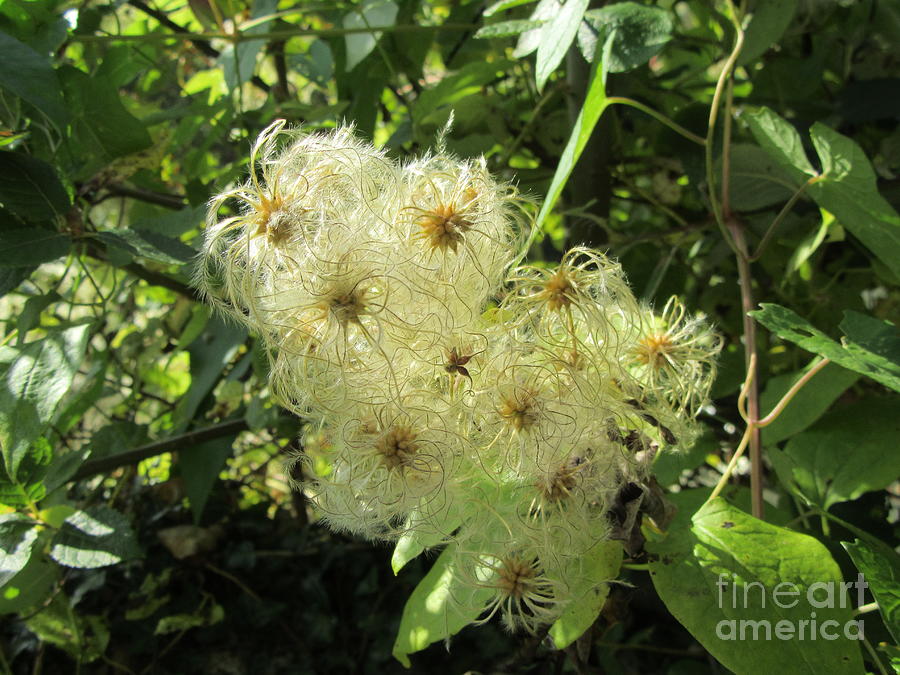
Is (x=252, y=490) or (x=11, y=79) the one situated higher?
(x=11, y=79)

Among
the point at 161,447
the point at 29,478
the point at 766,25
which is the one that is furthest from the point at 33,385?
the point at 766,25

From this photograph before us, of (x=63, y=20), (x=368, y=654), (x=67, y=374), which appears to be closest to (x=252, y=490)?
(x=368, y=654)

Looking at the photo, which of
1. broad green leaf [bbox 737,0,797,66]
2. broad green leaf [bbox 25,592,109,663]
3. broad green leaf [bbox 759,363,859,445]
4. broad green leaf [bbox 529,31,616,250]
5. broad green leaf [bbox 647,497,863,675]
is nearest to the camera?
broad green leaf [bbox 647,497,863,675]

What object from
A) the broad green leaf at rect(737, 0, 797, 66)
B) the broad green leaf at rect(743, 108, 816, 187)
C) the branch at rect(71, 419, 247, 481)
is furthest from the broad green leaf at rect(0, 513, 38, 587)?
the broad green leaf at rect(737, 0, 797, 66)

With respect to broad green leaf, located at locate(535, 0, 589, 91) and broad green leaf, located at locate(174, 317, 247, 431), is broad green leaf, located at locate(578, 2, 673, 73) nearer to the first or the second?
broad green leaf, located at locate(535, 0, 589, 91)

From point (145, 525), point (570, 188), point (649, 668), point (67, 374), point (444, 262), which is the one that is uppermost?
point (444, 262)

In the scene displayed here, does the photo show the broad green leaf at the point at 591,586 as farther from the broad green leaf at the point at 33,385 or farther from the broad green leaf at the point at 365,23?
the broad green leaf at the point at 365,23

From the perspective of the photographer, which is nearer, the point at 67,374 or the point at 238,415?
the point at 67,374

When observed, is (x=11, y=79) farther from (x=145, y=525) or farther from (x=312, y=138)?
(x=145, y=525)
